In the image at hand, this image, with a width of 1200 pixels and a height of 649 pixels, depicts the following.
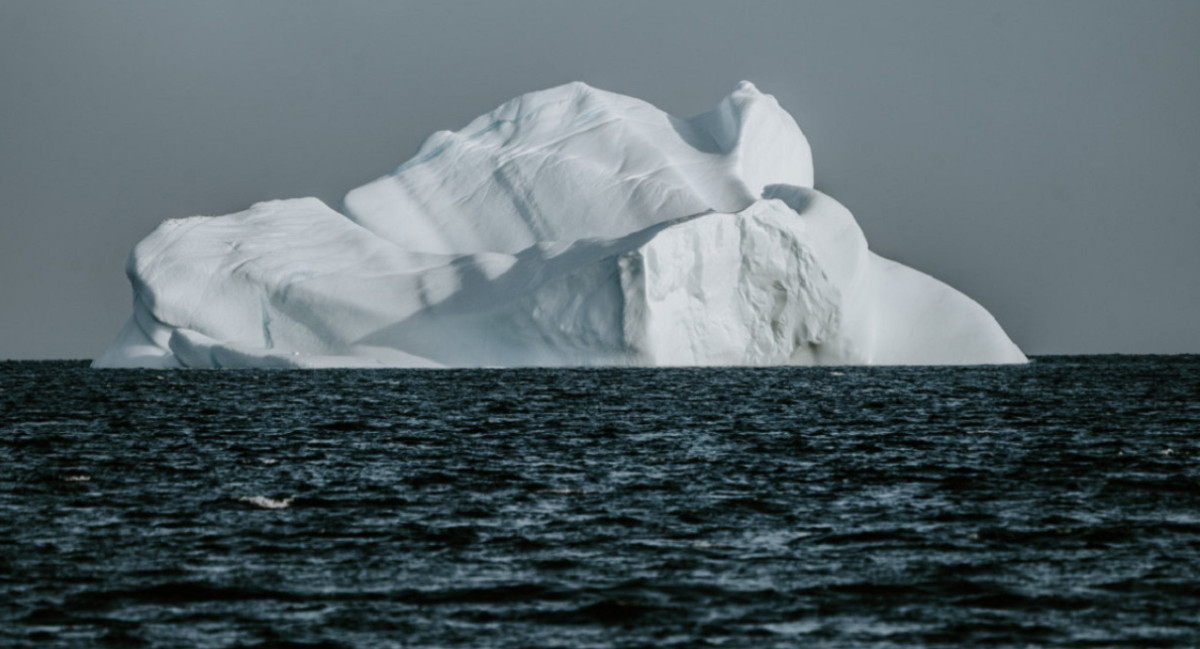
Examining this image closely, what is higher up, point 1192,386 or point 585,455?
point 585,455

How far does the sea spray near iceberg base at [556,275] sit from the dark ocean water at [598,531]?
14.8m

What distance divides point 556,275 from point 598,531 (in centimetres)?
2816

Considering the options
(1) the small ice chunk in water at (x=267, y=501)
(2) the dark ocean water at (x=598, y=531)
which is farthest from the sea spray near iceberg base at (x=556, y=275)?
(1) the small ice chunk in water at (x=267, y=501)

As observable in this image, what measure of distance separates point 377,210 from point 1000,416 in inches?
1063

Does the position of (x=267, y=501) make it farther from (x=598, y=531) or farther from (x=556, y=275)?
(x=556, y=275)

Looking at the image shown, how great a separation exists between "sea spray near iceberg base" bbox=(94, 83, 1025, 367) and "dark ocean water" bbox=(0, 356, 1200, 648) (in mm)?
14821

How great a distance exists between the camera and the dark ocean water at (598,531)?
30.4 feet

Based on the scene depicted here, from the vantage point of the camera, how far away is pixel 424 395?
107 feet

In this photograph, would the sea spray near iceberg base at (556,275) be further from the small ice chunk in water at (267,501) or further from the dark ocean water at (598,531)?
the small ice chunk in water at (267,501)

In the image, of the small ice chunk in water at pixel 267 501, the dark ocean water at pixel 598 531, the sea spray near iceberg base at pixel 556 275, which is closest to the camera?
the dark ocean water at pixel 598 531

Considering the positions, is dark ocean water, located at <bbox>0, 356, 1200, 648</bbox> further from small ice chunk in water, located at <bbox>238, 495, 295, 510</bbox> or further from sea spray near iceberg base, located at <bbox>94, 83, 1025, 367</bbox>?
sea spray near iceberg base, located at <bbox>94, 83, 1025, 367</bbox>

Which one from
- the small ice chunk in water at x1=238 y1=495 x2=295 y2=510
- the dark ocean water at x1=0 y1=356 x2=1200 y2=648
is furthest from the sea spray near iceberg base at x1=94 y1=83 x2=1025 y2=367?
the small ice chunk in water at x1=238 y1=495 x2=295 y2=510

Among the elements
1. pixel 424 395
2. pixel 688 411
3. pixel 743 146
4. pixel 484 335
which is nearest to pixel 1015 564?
pixel 688 411

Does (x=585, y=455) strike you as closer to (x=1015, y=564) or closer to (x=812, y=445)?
(x=812, y=445)
